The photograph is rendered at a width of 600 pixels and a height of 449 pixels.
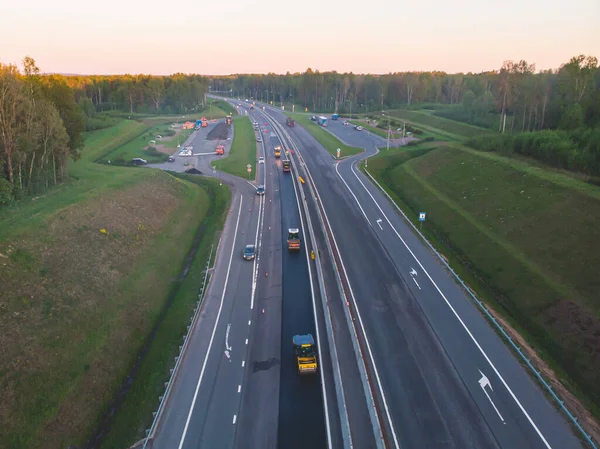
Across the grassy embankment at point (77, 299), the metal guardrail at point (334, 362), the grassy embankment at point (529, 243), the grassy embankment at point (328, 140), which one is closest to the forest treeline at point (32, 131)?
the grassy embankment at point (77, 299)

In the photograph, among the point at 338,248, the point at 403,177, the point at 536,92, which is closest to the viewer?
the point at 338,248

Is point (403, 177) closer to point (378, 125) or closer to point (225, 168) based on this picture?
point (225, 168)

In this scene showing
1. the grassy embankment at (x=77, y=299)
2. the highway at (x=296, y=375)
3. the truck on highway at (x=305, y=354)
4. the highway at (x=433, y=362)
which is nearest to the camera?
the highway at (x=433, y=362)

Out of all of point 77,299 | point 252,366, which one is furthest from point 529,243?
point 77,299

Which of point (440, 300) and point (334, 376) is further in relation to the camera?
point (440, 300)

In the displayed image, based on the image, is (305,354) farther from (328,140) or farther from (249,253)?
(328,140)

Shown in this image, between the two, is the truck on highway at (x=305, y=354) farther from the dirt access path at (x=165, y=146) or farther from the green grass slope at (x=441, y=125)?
the green grass slope at (x=441, y=125)

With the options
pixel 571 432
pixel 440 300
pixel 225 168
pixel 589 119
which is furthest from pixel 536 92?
pixel 571 432
